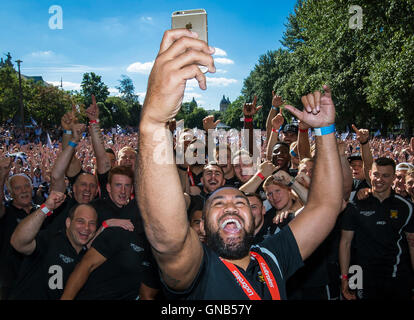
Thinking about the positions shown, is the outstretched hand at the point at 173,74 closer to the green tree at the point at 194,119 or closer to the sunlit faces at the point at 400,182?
the sunlit faces at the point at 400,182

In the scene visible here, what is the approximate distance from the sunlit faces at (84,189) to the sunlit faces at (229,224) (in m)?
2.36

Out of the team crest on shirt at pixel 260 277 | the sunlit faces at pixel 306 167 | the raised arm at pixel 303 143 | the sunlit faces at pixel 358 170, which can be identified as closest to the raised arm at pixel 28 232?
the team crest on shirt at pixel 260 277

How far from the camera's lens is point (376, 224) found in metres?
3.87

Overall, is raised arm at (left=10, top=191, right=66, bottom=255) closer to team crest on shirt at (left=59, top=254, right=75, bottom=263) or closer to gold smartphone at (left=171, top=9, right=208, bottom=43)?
team crest on shirt at (left=59, top=254, right=75, bottom=263)

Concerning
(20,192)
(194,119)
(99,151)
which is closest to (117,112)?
(194,119)

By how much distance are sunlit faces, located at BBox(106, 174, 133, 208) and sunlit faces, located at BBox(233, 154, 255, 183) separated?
155 centimetres

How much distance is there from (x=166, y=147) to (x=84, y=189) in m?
3.01

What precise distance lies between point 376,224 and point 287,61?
36563mm

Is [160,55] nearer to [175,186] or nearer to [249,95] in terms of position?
[175,186]

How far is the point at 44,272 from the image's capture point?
2980mm

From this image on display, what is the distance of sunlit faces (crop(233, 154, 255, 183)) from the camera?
4488 millimetres

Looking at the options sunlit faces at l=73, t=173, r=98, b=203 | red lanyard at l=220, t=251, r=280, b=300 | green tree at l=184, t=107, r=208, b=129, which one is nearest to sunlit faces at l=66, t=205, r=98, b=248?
sunlit faces at l=73, t=173, r=98, b=203
